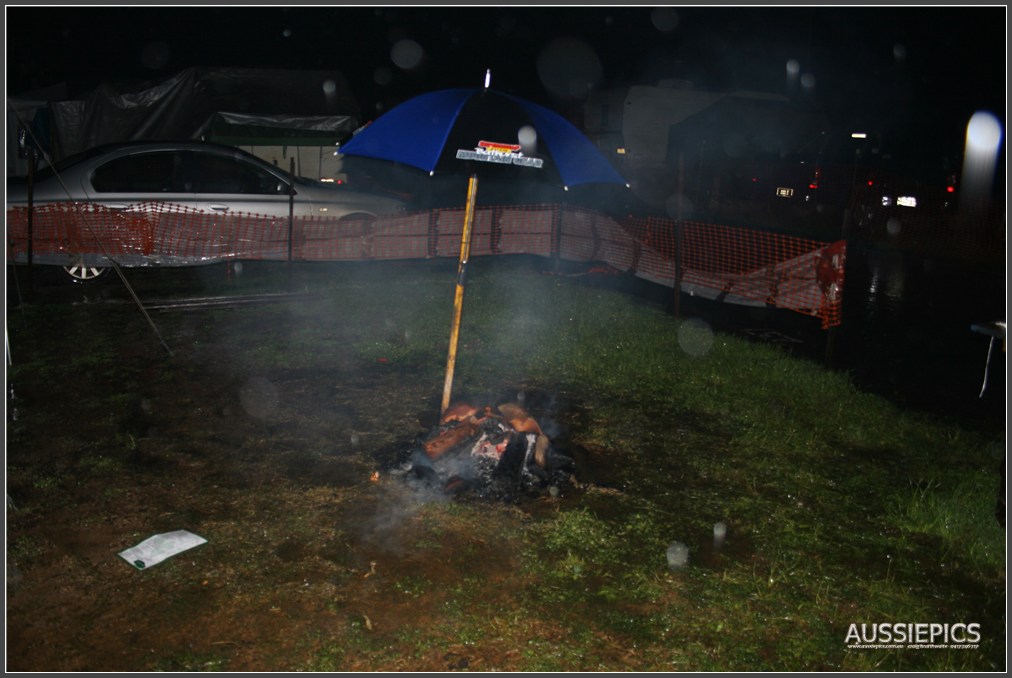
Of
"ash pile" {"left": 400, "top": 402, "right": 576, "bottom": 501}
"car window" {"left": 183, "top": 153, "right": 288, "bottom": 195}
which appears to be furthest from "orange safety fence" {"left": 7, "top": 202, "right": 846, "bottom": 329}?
"ash pile" {"left": 400, "top": 402, "right": 576, "bottom": 501}

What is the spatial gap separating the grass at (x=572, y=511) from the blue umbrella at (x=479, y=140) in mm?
2028

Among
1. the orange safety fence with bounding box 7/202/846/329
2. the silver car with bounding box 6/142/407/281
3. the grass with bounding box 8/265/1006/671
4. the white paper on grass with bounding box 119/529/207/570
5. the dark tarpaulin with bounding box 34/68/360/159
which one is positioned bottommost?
the white paper on grass with bounding box 119/529/207/570

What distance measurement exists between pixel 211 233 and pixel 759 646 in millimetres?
9400

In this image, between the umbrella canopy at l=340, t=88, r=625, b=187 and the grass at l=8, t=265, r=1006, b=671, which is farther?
the umbrella canopy at l=340, t=88, r=625, b=187

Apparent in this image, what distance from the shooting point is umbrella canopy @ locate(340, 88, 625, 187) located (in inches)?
175

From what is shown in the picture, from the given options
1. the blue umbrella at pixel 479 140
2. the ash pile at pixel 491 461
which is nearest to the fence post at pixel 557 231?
the blue umbrella at pixel 479 140

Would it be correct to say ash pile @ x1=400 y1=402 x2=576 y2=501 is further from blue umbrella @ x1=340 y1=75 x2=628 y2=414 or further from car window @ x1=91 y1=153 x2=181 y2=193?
car window @ x1=91 y1=153 x2=181 y2=193

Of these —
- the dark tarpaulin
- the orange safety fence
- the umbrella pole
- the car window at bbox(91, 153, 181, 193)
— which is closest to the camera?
the umbrella pole

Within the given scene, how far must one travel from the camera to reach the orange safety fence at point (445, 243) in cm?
938

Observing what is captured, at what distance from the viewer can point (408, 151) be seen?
14.8 ft

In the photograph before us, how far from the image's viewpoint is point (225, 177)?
10.3 meters

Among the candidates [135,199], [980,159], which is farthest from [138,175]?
[980,159]

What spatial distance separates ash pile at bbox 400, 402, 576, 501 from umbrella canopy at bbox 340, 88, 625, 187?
67.6 inches

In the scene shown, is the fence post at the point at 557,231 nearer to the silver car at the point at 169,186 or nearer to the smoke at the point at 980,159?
the silver car at the point at 169,186
